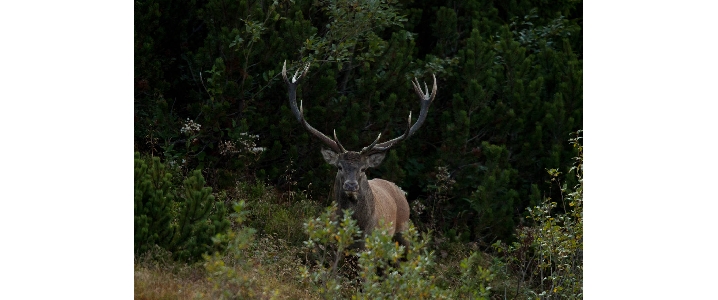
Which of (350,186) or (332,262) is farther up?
(350,186)

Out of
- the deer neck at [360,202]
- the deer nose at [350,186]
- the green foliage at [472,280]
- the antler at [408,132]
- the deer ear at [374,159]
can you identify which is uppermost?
the antler at [408,132]

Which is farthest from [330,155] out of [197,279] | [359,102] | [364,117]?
[359,102]

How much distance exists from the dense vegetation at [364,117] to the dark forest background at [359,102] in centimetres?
1

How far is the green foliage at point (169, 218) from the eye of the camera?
20.3 ft

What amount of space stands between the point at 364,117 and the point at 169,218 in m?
3.29

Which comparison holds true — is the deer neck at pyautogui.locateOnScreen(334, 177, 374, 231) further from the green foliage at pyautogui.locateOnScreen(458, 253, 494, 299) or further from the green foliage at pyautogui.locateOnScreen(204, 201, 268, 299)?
the green foliage at pyautogui.locateOnScreen(204, 201, 268, 299)

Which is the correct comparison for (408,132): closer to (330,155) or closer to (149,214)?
(330,155)

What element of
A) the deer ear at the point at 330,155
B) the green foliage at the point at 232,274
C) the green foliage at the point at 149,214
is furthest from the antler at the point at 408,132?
the green foliage at the point at 232,274

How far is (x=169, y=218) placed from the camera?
21.1 ft

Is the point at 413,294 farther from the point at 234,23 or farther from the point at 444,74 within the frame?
the point at 444,74

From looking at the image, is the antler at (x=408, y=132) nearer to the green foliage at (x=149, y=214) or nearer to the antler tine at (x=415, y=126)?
the antler tine at (x=415, y=126)

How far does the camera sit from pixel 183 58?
901cm
